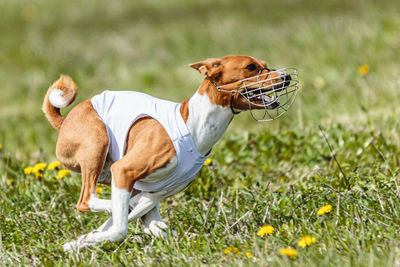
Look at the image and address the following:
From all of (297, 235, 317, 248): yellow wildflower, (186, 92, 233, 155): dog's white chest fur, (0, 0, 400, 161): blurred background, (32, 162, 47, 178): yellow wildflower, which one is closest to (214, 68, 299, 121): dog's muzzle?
(186, 92, 233, 155): dog's white chest fur

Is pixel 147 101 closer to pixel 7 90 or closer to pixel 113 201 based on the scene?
pixel 113 201

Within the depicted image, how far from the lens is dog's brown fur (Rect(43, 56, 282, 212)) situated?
2.98 meters

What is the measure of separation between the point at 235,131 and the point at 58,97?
2.39 metres

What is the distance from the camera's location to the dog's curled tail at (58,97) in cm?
336

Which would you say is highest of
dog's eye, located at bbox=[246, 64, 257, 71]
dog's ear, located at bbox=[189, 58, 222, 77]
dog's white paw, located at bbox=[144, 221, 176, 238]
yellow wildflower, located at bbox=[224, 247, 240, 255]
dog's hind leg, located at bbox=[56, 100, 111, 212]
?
dog's ear, located at bbox=[189, 58, 222, 77]

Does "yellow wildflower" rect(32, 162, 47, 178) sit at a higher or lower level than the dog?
lower

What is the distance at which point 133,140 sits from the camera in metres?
3.12

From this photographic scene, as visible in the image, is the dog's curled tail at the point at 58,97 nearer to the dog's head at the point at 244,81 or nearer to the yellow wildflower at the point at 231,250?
the dog's head at the point at 244,81

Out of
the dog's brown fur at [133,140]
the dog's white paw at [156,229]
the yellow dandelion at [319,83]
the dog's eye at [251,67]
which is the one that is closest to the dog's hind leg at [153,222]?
the dog's white paw at [156,229]

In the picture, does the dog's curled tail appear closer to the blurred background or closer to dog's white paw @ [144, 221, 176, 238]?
dog's white paw @ [144, 221, 176, 238]

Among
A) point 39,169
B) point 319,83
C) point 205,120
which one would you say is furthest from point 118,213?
point 319,83

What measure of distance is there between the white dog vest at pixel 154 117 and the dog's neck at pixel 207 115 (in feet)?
0.14

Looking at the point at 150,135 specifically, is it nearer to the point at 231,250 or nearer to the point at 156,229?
the point at 156,229

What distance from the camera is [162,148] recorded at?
3002 millimetres
